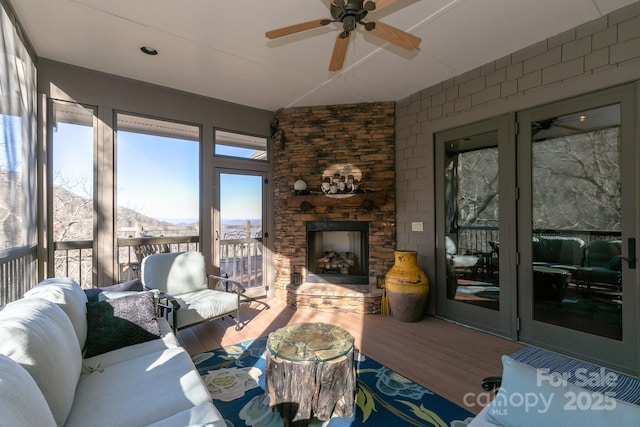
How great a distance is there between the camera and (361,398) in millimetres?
2111

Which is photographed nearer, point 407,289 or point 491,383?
point 491,383

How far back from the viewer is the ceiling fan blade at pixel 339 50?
6.88 ft

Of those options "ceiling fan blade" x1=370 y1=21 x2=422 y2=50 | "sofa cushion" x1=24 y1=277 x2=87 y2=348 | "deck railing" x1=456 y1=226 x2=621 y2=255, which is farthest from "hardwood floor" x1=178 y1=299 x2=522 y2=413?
"ceiling fan blade" x1=370 y1=21 x2=422 y2=50

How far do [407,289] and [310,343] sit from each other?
2.02 meters

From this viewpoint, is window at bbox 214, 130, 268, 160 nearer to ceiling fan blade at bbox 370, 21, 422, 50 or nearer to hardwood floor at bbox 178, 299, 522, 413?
hardwood floor at bbox 178, 299, 522, 413

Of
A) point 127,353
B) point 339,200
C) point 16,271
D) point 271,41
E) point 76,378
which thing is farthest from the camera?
point 339,200

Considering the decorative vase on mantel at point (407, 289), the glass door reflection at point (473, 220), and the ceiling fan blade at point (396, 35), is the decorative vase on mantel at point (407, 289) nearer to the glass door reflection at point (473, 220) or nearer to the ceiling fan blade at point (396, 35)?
the glass door reflection at point (473, 220)

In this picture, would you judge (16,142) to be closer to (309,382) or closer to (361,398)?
(309,382)

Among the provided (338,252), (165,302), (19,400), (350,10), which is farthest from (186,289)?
(350,10)

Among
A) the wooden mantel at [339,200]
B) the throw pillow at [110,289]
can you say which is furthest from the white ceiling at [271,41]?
the throw pillow at [110,289]

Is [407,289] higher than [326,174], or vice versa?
[326,174]

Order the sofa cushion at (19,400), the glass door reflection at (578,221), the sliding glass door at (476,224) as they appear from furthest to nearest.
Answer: the sliding glass door at (476,224) → the glass door reflection at (578,221) → the sofa cushion at (19,400)

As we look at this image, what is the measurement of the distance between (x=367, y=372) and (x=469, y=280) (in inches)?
75.9

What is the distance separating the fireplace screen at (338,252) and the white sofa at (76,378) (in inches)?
Answer: 113
